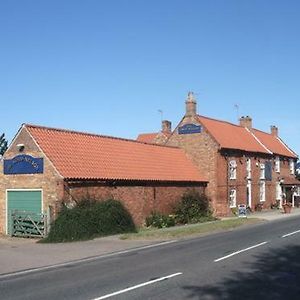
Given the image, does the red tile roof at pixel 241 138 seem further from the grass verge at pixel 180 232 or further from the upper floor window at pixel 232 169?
the grass verge at pixel 180 232

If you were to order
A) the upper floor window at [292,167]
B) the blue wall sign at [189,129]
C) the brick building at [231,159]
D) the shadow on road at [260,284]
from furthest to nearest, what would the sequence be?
1. the upper floor window at [292,167]
2. the blue wall sign at [189,129]
3. the brick building at [231,159]
4. the shadow on road at [260,284]

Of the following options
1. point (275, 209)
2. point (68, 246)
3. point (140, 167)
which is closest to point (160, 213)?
point (140, 167)

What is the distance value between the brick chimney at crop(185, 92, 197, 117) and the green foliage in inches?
484

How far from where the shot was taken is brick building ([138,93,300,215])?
39.9 m

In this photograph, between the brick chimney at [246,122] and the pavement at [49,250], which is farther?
the brick chimney at [246,122]

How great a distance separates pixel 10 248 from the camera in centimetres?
2138

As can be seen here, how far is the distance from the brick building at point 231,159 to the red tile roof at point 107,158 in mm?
1627

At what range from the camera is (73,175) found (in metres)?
26.2

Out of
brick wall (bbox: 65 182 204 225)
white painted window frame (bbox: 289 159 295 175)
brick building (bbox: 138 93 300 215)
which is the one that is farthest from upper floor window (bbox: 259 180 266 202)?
brick wall (bbox: 65 182 204 225)

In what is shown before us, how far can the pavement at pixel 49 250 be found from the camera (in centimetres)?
1670

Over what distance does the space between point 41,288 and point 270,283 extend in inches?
195

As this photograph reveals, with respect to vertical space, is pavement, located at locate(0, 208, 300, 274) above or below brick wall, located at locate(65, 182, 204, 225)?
below

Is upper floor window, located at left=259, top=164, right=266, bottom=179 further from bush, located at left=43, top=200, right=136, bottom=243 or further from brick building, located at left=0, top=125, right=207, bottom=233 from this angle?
bush, located at left=43, top=200, right=136, bottom=243

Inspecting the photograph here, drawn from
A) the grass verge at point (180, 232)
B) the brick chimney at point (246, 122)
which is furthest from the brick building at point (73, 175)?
the brick chimney at point (246, 122)
